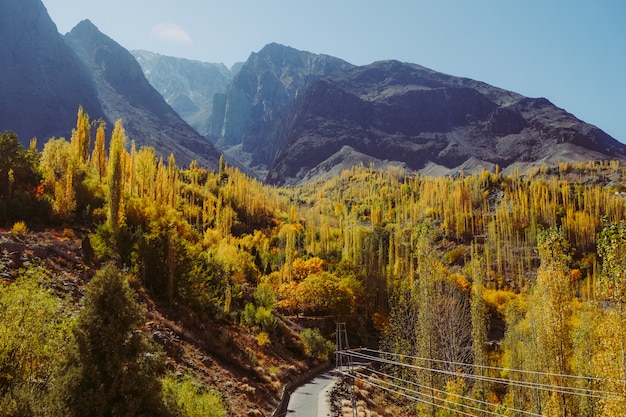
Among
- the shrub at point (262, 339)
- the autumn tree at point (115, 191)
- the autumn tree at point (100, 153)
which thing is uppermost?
the autumn tree at point (100, 153)

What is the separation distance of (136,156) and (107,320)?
4851 centimetres

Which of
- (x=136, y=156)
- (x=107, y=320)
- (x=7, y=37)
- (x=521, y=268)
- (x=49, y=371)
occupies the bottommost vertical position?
(x=521, y=268)

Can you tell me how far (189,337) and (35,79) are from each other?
194443 millimetres

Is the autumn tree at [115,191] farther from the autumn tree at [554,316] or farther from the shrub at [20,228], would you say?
the autumn tree at [554,316]

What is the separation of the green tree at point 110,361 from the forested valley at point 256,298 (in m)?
0.03

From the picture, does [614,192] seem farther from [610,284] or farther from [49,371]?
[49,371]

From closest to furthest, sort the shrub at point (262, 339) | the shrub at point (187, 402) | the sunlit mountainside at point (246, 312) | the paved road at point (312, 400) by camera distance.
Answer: the sunlit mountainside at point (246, 312) → the shrub at point (187, 402) → the paved road at point (312, 400) → the shrub at point (262, 339)

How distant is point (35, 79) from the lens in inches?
7106

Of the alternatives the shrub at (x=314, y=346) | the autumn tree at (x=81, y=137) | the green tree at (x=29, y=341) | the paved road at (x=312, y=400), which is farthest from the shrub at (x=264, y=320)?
the autumn tree at (x=81, y=137)

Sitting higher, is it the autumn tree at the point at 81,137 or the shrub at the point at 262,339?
the autumn tree at the point at 81,137

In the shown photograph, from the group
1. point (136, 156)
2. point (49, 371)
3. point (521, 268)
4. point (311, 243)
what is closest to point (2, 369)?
point (49, 371)

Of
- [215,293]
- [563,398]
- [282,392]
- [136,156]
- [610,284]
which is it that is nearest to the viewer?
[610,284]

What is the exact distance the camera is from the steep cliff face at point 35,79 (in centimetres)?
16788

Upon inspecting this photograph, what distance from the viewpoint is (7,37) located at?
177000 millimetres
